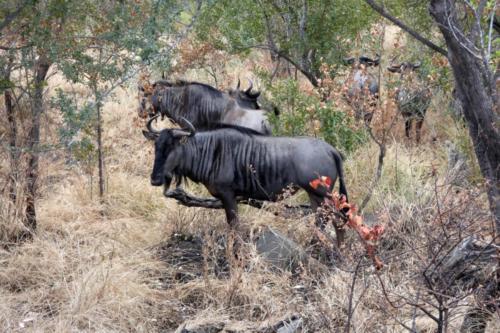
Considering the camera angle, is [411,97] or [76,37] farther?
[411,97]

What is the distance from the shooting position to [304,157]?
7.32 m

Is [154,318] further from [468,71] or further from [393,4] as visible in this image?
[393,4]

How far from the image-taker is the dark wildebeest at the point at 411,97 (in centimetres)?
878

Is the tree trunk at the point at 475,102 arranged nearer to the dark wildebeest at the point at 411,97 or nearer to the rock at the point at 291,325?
the rock at the point at 291,325

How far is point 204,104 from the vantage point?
9.27m

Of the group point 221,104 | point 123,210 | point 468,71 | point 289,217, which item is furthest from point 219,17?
point 468,71

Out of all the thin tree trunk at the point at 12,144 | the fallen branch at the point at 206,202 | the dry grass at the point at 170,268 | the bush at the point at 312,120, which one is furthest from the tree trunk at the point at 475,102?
the thin tree trunk at the point at 12,144

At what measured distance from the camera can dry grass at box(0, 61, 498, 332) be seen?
19.8 feet

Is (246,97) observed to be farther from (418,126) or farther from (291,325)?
(291,325)

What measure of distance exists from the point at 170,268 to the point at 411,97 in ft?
12.1

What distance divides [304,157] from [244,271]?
127cm

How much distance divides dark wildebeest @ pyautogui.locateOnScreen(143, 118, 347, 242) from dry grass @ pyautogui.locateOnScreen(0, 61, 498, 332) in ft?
1.15

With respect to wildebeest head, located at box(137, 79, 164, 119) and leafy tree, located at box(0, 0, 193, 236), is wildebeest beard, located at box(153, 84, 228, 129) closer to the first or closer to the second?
wildebeest head, located at box(137, 79, 164, 119)

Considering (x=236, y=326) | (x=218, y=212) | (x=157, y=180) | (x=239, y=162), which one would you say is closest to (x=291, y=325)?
(x=236, y=326)
